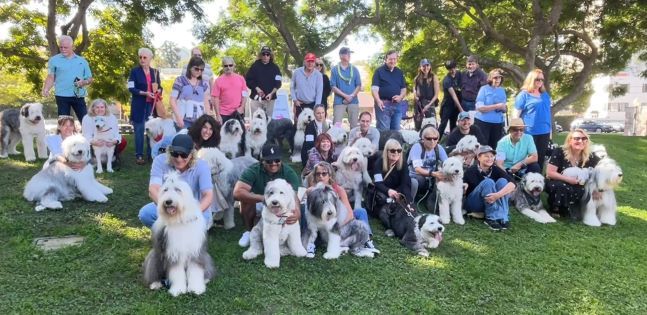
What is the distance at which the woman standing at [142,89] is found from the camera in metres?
6.91

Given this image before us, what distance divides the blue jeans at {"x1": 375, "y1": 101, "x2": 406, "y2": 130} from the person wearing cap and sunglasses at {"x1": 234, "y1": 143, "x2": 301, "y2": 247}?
3.42 meters

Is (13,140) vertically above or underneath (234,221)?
above

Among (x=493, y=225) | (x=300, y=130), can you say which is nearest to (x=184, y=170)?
(x=493, y=225)

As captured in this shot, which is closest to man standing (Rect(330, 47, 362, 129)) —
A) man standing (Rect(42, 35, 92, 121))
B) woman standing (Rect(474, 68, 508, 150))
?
woman standing (Rect(474, 68, 508, 150))

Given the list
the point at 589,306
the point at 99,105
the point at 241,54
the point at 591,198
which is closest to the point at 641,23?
the point at 591,198

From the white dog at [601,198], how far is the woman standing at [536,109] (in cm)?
88

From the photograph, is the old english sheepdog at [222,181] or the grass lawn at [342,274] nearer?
the grass lawn at [342,274]

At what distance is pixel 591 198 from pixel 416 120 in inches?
129

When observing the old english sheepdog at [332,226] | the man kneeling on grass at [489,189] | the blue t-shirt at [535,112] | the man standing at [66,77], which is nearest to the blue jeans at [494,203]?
the man kneeling on grass at [489,189]

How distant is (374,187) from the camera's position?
538 cm

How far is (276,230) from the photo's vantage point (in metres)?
4.08

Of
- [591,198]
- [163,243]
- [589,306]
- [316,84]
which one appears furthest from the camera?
[316,84]

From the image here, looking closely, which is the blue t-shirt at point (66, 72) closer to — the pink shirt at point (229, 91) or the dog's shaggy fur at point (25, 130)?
the dog's shaggy fur at point (25, 130)

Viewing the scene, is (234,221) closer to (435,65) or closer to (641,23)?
(435,65)
